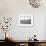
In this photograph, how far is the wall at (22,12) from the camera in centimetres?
376

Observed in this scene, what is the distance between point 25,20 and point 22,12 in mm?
290

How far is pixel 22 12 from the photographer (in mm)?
3789

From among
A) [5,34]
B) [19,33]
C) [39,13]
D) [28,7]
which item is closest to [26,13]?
[28,7]

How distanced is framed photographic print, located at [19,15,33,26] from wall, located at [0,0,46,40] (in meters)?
0.12

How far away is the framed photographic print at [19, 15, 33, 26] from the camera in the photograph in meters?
3.77

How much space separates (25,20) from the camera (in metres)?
3.80

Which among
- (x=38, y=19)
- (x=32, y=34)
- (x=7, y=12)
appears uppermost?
(x=7, y=12)

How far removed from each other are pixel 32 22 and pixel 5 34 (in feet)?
3.24

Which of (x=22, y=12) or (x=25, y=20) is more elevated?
(x=22, y=12)

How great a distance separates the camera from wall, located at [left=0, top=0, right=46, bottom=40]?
3.76 meters

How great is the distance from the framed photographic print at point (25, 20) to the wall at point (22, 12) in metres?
0.12

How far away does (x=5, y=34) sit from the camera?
3.71 metres

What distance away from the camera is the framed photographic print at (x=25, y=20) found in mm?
3773

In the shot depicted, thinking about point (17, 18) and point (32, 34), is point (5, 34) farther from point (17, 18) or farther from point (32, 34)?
point (32, 34)
